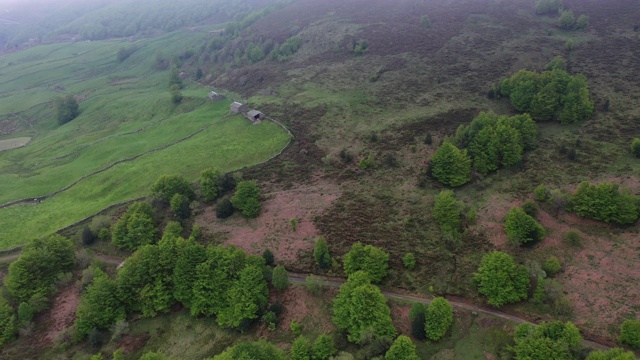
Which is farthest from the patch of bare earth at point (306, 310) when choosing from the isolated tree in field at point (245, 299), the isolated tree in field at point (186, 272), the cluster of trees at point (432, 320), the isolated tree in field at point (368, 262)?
the isolated tree in field at point (186, 272)

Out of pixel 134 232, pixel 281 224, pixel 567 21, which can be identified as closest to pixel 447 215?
pixel 281 224

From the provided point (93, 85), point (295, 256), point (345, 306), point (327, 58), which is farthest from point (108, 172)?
point (93, 85)

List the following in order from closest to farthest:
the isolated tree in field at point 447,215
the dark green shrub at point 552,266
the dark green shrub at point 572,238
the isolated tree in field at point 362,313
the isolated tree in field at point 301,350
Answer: the isolated tree in field at point 301,350 → the isolated tree in field at point 362,313 → the dark green shrub at point 552,266 → the dark green shrub at point 572,238 → the isolated tree in field at point 447,215

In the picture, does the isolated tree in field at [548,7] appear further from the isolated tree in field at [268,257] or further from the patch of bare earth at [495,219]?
the isolated tree in field at [268,257]

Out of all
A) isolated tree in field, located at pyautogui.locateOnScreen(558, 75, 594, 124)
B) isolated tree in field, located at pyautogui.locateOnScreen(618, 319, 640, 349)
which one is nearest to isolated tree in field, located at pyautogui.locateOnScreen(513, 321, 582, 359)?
isolated tree in field, located at pyautogui.locateOnScreen(618, 319, 640, 349)

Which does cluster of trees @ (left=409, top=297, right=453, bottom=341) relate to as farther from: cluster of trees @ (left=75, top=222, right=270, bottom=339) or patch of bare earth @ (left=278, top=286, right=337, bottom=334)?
cluster of trees @ (left=75, top=222, right=270, bottom=339)

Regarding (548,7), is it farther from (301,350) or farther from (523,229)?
(301,350)

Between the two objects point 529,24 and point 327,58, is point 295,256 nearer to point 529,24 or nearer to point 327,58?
point 327,58
